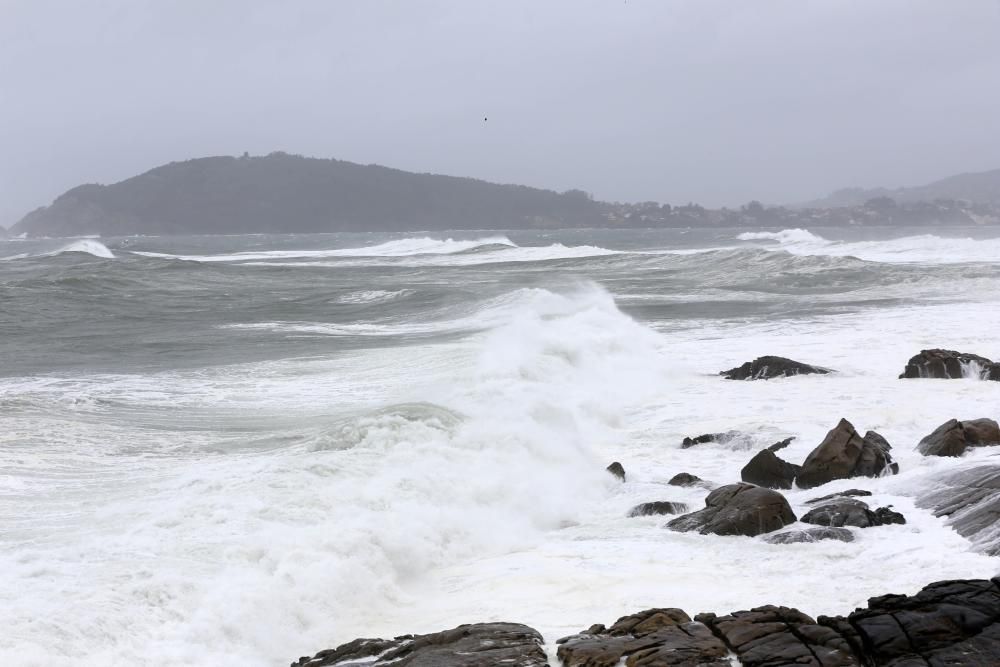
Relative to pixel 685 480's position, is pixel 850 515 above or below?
above

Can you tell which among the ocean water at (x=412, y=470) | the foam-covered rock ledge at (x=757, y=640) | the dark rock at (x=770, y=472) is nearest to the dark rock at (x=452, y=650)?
the foam-covered rock ledge at (x=757, y=640)

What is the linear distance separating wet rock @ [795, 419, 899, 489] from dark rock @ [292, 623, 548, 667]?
448cm

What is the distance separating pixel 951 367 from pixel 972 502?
718cm

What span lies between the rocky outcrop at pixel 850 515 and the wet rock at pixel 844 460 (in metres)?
1.32

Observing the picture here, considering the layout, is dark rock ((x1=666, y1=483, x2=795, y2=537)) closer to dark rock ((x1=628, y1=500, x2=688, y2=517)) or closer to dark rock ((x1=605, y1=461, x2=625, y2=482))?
dark rock ((x1=628, y1=500, x2=688, y2=517))

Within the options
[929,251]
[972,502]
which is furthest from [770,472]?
[929,251]

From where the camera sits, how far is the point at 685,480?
943 cm

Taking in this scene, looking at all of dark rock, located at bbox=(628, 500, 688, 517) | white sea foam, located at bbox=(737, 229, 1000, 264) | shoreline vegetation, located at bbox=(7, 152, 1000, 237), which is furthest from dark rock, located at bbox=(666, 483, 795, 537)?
shoreline vegetation, located at bbox=(7, 152, 1000, 237)

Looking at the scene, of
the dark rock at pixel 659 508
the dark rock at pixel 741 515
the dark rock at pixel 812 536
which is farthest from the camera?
the dark rock at pixel 659 508

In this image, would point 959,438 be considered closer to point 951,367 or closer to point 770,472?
point 770,472

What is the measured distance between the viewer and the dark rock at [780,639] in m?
5.05

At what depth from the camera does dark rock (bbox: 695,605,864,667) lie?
5.05 meters

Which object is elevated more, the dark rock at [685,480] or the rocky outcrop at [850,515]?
the rocky outcrop at [850,515]

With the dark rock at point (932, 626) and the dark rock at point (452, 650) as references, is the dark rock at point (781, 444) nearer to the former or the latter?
the dark rock at point (932, 626)
